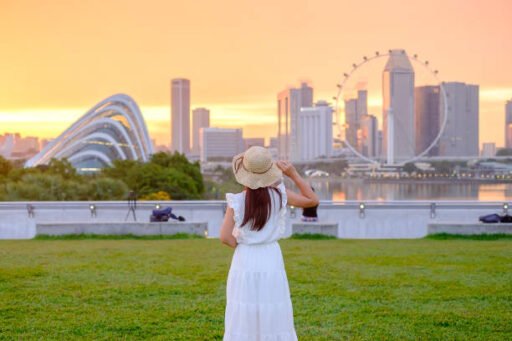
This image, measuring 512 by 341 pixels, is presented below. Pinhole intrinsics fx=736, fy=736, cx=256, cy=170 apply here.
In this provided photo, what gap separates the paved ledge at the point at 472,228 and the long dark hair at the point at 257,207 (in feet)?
30.7

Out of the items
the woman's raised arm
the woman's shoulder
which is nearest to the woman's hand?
the woman's raised arm

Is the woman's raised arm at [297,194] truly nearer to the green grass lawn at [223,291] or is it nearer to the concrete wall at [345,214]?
the green grass lawn at [223,291]

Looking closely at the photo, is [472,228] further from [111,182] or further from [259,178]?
[111,182]

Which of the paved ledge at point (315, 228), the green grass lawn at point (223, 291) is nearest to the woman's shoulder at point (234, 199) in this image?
the green grass lawn at point (223, 291)

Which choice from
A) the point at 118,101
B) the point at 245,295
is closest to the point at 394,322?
the point at 245,295

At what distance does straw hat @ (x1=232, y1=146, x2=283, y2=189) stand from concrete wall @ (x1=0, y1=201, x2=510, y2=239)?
1130 cm

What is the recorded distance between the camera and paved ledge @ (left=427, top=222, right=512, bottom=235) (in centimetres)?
1297

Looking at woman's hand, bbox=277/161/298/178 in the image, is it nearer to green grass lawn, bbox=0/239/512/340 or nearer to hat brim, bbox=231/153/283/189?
hat brim, bbox=231/153/283/189

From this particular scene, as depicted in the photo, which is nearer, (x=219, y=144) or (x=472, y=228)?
(x=472, y=228)

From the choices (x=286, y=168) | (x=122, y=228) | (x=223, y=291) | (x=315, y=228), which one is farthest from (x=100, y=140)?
(x=286, y=168)

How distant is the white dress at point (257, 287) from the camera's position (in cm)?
447

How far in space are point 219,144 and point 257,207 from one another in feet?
392

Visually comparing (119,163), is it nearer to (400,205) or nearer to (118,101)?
Result: (118,101)

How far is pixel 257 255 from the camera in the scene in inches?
178
